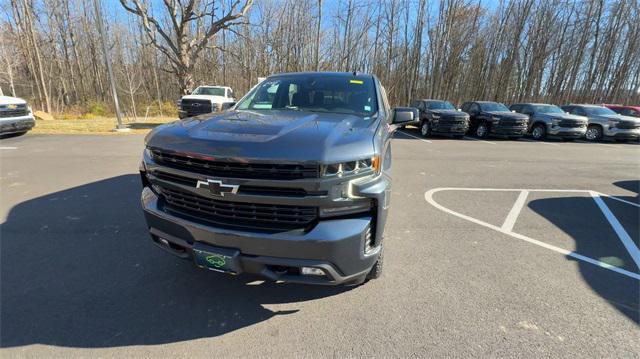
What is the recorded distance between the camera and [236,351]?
84.7 inches

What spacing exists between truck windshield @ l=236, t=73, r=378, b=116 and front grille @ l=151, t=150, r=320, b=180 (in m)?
1.43

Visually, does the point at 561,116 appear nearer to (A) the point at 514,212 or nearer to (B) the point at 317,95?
(A) the point at 514,212

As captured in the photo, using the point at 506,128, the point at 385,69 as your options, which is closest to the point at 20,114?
the point at 506,128

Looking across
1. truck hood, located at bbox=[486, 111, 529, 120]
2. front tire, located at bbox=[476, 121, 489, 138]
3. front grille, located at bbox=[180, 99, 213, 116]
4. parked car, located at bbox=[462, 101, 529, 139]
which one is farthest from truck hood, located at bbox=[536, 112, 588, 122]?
front grille, located at bbox=[180, 99, 213, 116]

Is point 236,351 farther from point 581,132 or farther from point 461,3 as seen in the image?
point 461,3

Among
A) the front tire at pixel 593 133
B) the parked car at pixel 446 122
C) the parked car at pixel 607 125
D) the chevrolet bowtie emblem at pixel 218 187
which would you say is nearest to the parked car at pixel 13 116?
the chevrolet bowtie emblem at pixel 218 187

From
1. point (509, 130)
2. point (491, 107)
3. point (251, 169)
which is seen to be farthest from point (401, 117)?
point (491, 107)

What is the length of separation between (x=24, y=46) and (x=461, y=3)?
41.0 metres

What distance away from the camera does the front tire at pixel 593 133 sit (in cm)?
1628

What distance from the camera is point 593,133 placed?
16406 mm

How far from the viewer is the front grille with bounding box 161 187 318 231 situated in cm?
208

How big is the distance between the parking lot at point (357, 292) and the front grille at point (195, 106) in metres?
10.8

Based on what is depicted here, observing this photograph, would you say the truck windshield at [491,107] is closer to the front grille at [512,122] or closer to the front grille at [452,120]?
the front grille at [512,122]

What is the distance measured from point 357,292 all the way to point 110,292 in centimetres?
218
